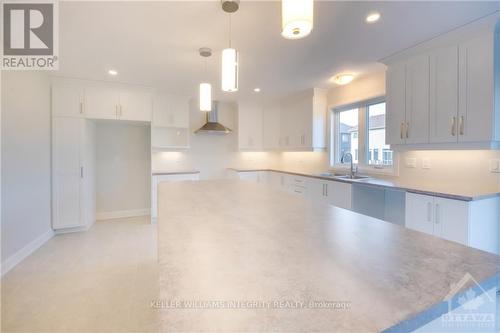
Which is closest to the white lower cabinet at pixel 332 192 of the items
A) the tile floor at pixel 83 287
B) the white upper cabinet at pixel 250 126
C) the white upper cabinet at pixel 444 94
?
the white upper cabinet at pixel 444 94

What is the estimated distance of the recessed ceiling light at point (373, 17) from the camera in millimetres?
1942

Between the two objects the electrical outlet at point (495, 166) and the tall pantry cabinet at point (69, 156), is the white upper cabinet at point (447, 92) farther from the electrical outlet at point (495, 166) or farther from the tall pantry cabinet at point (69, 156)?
the tall pantry cabinet at point (69, 156)

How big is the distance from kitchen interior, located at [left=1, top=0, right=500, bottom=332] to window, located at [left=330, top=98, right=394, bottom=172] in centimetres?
3

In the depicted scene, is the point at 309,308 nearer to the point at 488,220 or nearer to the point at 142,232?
the point at 488,220

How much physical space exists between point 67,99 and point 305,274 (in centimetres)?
435

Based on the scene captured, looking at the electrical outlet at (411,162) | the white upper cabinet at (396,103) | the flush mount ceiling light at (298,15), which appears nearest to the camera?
the flush mount ceiling light at (298,15)

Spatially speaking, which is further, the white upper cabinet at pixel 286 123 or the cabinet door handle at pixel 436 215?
the white upper cabinet at pixel 286 123

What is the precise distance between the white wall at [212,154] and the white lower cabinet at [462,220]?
3762 millimetres

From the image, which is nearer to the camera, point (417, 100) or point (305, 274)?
point (305, 274)

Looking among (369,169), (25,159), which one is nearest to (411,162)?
(369,169)

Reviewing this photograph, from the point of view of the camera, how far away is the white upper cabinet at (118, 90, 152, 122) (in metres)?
3.96

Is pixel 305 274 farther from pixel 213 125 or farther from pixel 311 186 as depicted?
pixel 213 125

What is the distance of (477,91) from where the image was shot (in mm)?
2121

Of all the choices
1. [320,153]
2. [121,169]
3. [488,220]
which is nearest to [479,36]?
[488,220]
